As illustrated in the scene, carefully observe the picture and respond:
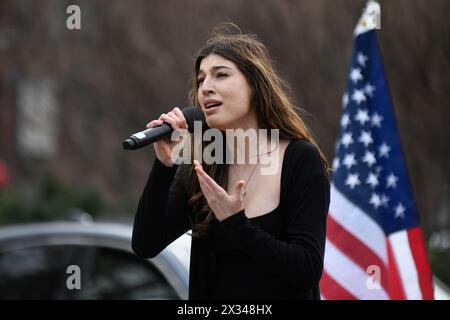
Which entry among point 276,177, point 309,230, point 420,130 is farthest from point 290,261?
point 420,130

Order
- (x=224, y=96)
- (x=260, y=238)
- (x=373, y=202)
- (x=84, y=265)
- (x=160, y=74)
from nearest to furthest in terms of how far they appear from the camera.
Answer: (x=260, y=238)
(x=224, y=96)
(x=373, y=202)
(x=84, y=265)
(x=160, y=74)

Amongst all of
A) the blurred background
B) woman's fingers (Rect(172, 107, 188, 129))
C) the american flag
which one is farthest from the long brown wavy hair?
the american flag

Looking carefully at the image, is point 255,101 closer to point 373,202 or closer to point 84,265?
point 373,202

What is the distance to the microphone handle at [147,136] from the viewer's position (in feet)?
9.04

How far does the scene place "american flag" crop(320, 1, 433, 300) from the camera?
4.32 metres

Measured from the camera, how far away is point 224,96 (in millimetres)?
3012

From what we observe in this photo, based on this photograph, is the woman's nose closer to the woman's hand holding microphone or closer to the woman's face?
the woman's face

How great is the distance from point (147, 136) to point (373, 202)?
1.82 m

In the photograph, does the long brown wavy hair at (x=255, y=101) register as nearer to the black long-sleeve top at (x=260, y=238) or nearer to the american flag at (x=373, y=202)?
the black long-sleeve top at (x=260, y=238)

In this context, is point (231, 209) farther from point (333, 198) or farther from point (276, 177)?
point (333, 198)

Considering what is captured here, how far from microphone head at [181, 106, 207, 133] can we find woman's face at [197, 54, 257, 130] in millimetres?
24

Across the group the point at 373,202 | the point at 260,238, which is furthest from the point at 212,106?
the point at 373,202

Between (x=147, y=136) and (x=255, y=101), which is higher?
(x=255, y=101)

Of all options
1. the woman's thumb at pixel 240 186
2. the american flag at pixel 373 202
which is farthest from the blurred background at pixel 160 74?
the woman's thumb at pixel 240 186
